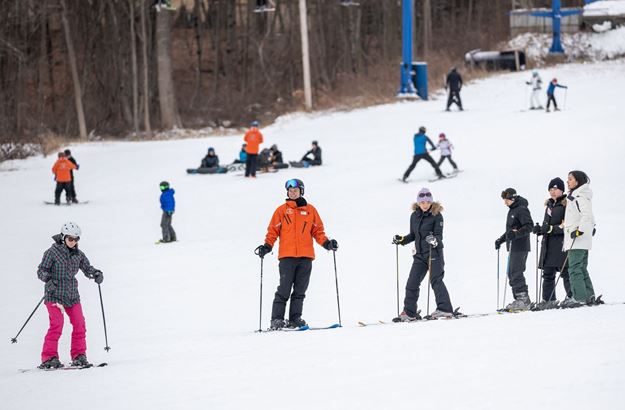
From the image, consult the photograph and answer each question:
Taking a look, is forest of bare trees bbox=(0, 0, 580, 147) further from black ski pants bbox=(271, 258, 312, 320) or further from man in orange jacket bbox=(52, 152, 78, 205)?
black ski pants bbox=(271, 258, 312, 320)

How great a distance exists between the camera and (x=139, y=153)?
33625 millimetres

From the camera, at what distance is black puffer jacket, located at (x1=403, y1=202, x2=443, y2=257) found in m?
10.5

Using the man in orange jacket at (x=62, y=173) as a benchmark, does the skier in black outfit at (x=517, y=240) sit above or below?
below

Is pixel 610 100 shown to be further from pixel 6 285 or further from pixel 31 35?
pixel 31 35

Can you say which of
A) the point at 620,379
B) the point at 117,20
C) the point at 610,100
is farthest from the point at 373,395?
the point at 117,20

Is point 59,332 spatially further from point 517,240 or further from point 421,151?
point 421,151

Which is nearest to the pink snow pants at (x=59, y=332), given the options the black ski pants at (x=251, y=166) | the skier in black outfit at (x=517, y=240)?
the skier in black outfit at (x=517, y=240)

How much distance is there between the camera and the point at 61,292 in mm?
9148

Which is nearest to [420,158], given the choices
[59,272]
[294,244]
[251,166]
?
[251,166]

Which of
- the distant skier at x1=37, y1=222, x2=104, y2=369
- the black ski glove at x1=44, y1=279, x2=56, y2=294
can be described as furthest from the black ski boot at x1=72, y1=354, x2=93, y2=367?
the black ski glove at x1=44, y1=279, x2=56, y2=294

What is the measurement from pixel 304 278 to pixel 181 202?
13805mm

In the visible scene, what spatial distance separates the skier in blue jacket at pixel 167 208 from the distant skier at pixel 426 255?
8493mm

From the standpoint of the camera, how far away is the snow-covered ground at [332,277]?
745 cm

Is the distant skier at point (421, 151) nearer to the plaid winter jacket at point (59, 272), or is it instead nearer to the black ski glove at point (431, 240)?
the black ski glove at point (431, 240)
